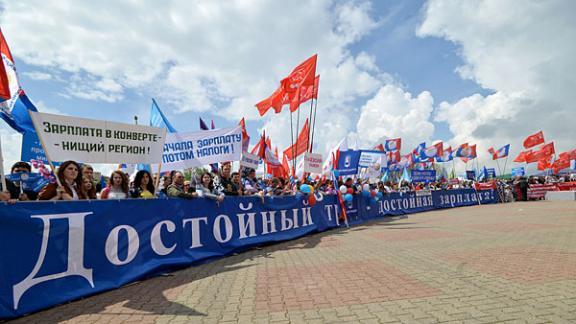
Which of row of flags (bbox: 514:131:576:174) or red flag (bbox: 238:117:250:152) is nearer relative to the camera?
red flag (bbox: 238:117:250:152)

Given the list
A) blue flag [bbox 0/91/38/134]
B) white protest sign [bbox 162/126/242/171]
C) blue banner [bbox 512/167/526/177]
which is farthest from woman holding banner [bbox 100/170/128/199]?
blue banner [bbox 512/167/526/177]

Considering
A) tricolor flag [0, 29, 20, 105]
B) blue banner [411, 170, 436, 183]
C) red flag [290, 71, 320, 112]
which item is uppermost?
red flag [290, 71, 320, 112]

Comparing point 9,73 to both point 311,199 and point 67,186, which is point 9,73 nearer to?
point 67,186

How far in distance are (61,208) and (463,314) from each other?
489cm

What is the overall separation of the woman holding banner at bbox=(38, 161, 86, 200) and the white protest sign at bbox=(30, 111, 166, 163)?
182mm

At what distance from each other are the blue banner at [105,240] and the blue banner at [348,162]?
256 inches

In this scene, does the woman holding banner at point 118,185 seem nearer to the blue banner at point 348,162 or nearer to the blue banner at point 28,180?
the blue banner at point 28,180

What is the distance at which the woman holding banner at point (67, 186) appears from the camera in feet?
15.3

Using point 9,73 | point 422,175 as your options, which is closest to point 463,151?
point 422,175

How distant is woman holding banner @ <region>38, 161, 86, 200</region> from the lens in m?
4.65

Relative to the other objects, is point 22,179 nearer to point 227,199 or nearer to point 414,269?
point 227,199

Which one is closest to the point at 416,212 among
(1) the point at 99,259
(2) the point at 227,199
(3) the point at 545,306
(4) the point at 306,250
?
(4) the point at 306,250

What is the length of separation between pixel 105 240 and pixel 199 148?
3.45m

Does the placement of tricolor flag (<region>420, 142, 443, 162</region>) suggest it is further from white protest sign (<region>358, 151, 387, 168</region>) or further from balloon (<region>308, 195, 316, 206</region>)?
balloon (<region>308, 195, 316, 206</region>)
